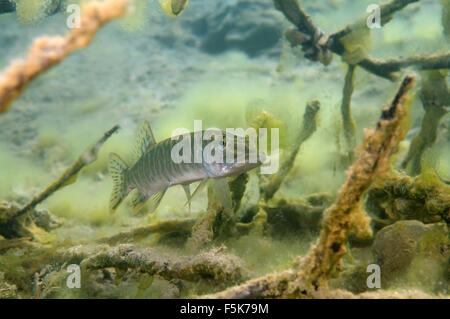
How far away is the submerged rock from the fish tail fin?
248 centimetres

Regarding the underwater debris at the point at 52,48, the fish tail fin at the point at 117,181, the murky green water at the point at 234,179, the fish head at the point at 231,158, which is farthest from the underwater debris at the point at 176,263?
the underwater debris at the point at 52,48

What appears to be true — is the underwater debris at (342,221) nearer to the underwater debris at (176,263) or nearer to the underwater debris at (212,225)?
the underwater debris at (176,263)

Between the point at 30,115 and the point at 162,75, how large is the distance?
5.02 meters

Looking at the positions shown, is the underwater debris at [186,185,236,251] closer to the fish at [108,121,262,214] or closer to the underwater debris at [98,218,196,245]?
the fish at [108,121,262,214]

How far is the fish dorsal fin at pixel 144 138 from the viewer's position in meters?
3.09

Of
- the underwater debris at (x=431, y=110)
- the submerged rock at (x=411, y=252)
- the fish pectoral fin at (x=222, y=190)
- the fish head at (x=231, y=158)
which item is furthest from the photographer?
the underwater debris at (x=431, y=110)

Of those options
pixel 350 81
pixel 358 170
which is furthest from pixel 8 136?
pixel 358 170

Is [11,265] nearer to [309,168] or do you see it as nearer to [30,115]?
[309,168]

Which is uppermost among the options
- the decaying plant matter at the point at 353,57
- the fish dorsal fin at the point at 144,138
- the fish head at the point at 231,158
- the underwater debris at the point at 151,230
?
the decaying plant matter at the point at 353,57

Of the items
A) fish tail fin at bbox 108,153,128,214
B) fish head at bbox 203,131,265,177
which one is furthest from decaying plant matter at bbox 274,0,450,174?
fish tail fin at bbox 108,153,128,214

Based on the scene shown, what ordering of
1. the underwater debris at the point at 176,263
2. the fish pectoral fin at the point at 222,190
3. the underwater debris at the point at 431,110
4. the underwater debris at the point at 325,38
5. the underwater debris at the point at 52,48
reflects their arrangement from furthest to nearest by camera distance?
1. the underwater debris at the point at 325,38
2. the underwater debris at the point at 431,110
3. the fish pectoral fin at the point at 222,190
4. the underwater debris at the point at 176,263
5. the underwater debris at the point at 52,48

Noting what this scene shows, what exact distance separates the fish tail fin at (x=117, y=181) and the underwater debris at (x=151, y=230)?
0.32m

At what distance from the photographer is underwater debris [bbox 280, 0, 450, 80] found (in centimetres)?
358

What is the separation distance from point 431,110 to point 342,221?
9.35ft
